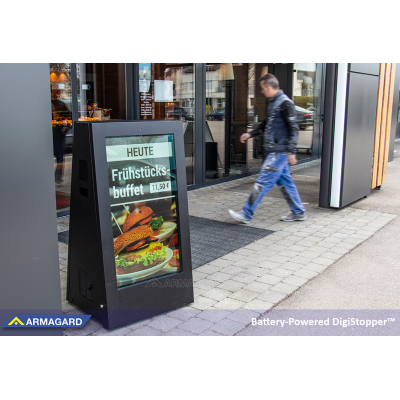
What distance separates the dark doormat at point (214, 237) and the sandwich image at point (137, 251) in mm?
1208

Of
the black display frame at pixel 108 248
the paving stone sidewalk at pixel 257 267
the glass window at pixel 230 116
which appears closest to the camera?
the black display frame at pixel 108 248

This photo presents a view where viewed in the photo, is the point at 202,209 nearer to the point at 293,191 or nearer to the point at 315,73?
the point at 293,191

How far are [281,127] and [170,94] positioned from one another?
9.85 feet

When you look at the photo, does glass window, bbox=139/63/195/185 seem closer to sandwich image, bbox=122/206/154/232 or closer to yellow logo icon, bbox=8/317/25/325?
sandwich image, bbox=122/206/154/232

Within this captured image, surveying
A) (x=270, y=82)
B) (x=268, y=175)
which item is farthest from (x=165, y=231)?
(x=270, y=82)

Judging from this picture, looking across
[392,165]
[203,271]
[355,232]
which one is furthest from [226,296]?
[392,165]

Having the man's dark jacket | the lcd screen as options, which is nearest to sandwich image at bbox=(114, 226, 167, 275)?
the lcd screen

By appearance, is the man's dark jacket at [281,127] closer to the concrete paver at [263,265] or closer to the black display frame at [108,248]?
the concrete paver at [263,265]

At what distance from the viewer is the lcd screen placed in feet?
10.8

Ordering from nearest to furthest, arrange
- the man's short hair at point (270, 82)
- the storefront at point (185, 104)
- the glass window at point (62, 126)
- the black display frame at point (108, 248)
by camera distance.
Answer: the black display frame at point (108, 248), the man's short hair at point (270, 82), the glass window at point (62, 126), the storefront at point (185, 104)

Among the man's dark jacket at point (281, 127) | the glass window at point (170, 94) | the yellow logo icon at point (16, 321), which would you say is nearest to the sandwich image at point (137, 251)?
the yellow logo icon at point (16, 321)

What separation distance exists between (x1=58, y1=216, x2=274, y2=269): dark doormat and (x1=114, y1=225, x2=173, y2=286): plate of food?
1180 millimetres

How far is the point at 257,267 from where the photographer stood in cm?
470

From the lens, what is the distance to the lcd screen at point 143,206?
10.8 ft
